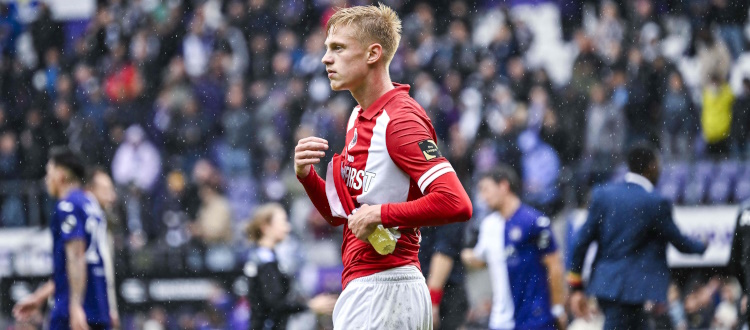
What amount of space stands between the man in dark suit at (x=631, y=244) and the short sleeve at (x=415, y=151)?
Result: 361 centimetres

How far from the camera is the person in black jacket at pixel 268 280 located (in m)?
7.89

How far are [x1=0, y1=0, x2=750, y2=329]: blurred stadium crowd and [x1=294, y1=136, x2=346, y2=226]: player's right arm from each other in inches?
292

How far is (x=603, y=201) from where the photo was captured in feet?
24.9

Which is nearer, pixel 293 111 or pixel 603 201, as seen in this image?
pixel 603 201

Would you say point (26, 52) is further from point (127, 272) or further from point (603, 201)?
point (603, 201)

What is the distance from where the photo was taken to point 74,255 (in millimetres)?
7516

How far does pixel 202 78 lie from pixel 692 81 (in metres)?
7.39

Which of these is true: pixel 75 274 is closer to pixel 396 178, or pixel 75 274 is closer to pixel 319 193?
pixel 319 193

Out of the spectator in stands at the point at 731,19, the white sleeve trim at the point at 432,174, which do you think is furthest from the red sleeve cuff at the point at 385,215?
the spectator in stands at the point at 731,19

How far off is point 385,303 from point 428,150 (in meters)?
0.68

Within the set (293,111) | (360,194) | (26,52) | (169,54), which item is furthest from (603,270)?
(26,52)

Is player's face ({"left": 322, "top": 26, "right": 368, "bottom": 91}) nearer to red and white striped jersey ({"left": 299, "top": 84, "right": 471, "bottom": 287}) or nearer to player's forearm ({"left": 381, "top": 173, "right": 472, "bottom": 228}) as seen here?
red and white striped jersey ({"left": 299, "top": 84, "right": 471, "bottom": 287})

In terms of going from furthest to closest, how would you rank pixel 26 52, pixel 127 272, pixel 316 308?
pixel 26 52 → pixel 127 272 → pixel 316 308

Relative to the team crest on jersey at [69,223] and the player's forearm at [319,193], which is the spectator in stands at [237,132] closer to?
the team crest on jersey at [69,223]
